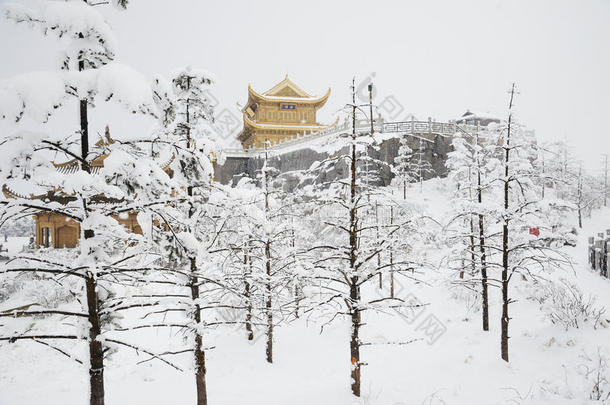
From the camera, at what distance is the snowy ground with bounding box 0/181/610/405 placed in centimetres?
902

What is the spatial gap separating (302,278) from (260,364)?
634 cm

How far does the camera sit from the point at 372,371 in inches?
440

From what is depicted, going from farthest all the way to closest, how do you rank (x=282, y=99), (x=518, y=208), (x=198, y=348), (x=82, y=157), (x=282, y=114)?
1. (x=282, y=114)
2. (x=282, y=99)
3. (x=518, y=208)
4. (x=198, y=348)
5. (x=82, y=157)

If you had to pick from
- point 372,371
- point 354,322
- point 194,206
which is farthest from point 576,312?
point 194,206

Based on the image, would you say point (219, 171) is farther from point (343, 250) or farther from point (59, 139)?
point (59, 139)

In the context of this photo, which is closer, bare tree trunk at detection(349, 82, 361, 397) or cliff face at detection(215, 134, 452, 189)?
bare tree trunk at detection(349, 82, 361, 397)

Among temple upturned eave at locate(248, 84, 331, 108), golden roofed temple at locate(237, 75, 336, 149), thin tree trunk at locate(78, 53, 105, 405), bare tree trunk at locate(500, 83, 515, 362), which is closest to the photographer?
thin tree trunk at locate(78, 53, 105, 405)

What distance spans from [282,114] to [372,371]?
127ft

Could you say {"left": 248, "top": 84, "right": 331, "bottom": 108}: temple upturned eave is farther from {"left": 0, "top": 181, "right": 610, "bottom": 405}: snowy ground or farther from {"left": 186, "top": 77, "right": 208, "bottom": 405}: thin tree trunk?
{"left": 186, "top": 77, "right": 208, "bottom": 405}: thin tree trunk

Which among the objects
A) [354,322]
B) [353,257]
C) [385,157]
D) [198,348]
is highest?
[385,157]

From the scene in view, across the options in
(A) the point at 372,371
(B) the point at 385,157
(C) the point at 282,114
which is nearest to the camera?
(A) the point at 372,371

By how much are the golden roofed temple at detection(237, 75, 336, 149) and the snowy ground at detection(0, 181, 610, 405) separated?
105 feet

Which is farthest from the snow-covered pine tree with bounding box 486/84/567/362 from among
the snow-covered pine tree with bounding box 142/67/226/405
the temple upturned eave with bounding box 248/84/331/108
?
the temple upturned eave with bounding box 248/84/331/108

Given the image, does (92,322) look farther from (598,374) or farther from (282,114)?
(282,114)
